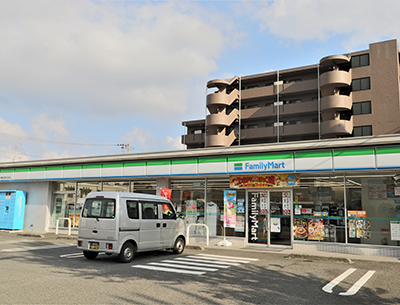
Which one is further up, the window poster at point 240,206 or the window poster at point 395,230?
the window poster at point 240,206

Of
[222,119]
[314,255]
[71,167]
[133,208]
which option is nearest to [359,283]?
[314,255]

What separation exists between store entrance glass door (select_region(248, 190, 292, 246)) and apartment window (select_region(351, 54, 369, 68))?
28.0m

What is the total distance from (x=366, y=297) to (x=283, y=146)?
7688 millimetres

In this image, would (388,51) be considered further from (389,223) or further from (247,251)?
(247,251)

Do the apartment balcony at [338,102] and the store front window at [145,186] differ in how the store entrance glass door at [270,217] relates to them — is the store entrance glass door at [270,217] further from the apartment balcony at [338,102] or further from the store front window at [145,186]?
the apartment balcony at [338,102]

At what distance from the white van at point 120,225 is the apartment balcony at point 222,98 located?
110 feet

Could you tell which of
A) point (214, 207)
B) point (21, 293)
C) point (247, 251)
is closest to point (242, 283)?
point (21, 293)

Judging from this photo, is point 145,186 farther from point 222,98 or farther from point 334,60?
point 334,60

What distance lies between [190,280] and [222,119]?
36.2m

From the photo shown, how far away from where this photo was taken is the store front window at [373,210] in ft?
40.5

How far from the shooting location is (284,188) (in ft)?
47.1

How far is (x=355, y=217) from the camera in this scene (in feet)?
42.2

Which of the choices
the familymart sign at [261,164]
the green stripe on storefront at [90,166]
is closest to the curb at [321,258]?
the familymart sign at [261,164]

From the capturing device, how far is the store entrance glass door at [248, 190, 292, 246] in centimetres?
1417
